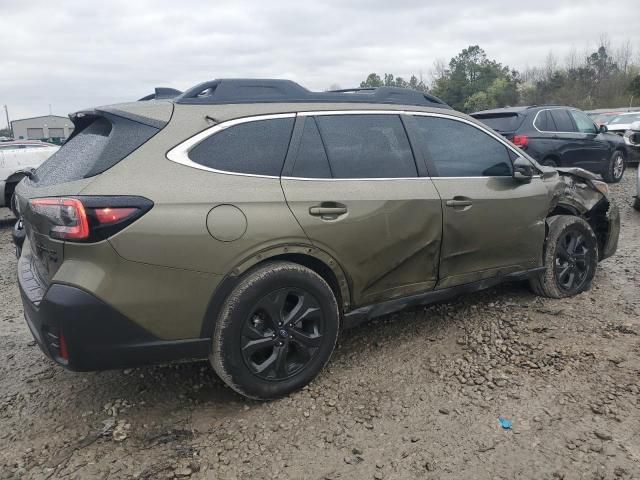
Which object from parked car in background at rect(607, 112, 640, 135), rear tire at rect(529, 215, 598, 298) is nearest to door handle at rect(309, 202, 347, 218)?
rear tire at rect(529, 215, 598, 298)

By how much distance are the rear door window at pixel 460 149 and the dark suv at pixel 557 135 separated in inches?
Answer: 218

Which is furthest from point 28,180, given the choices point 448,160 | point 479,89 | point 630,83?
point 630,83

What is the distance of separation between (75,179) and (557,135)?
886cm

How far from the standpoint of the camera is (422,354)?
355 cm

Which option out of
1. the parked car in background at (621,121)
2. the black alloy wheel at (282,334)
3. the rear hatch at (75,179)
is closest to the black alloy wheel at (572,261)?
the black alloy wheel at (282,334)

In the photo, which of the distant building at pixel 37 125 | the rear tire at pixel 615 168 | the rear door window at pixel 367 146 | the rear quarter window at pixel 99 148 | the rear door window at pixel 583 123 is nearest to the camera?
the rear quarter window at pixel 99 148

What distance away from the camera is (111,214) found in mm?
2461

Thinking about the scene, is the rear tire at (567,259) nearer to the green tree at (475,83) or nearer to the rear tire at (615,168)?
the rear tire at (615,168)

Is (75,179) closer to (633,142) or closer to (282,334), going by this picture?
(282,334)

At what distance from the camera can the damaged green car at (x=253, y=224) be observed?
2508 mm

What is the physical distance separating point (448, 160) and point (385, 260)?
3.00ft

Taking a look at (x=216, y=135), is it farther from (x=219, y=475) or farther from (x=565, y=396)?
(x=565, y=396)

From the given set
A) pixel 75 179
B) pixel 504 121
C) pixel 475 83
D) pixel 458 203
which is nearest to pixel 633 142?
pixel 504 121

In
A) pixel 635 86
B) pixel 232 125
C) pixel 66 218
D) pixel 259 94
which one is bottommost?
pixel 66 218
